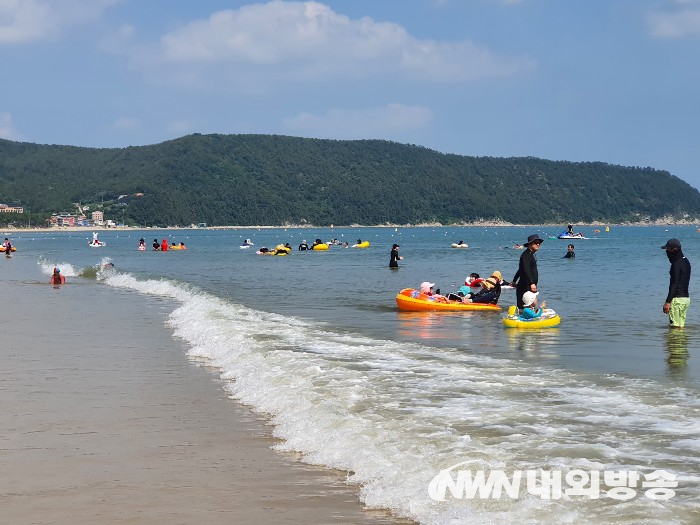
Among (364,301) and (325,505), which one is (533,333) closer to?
(364,301)

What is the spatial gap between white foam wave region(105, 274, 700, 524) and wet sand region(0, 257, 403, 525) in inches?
15.4

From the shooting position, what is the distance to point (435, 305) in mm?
22938

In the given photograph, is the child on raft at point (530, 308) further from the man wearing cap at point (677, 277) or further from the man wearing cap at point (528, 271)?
the man wearing cap at point (677, 277)

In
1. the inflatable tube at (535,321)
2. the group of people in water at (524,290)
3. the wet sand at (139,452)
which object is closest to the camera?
the wet sand at (139,452)

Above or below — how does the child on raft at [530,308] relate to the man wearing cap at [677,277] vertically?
below

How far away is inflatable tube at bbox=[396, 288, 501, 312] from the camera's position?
75.1ft

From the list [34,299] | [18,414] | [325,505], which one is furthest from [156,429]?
[34,299]

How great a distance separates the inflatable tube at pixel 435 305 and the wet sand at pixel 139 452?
342 inches

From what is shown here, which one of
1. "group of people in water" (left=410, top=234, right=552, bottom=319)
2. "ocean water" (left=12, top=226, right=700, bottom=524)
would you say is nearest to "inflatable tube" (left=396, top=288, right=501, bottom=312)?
"group of people in water" (left=410, top=234, right=552, bottom=319)

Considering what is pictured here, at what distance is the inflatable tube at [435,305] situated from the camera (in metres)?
22.9

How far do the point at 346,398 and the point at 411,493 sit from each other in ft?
11.8

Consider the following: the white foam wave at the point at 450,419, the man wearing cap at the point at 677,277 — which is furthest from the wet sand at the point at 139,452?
the man wearing cap at the point at 677,277

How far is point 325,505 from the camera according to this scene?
675 centimetres

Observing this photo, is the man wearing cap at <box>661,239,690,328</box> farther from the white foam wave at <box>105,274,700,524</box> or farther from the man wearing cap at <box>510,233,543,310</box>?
the white foam wave at <box>105,274,700,524</box>
